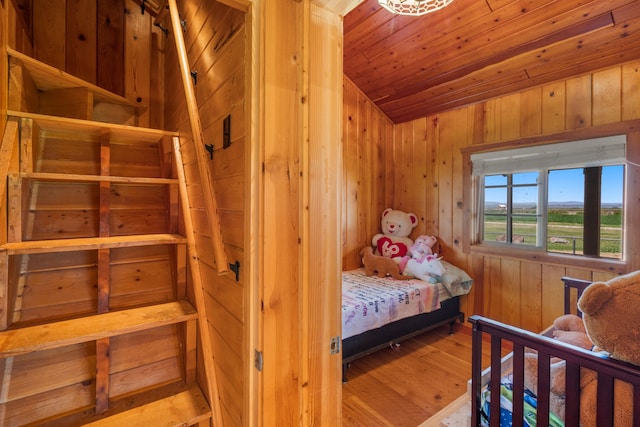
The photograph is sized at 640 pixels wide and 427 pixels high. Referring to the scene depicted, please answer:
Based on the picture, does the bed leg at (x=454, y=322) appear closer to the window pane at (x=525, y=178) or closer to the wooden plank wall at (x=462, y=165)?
the wooden plank wall at (x=462, y=165)

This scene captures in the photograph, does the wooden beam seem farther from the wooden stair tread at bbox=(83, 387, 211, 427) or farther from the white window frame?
the white window frame

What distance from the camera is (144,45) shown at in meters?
2.28

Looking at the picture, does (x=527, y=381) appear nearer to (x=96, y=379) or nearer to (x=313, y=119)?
(x=313, y=119)

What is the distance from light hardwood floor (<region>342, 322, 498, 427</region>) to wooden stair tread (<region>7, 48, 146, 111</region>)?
2438 millimetres

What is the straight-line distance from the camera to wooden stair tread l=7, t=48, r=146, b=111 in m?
1.22

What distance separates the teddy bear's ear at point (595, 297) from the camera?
3.10 ft

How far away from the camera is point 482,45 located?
227 centimetres

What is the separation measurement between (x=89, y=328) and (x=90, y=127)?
2.97 ft

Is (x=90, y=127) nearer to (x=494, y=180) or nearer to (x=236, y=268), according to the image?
(x=236, y=268)

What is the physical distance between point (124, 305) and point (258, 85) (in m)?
1.20

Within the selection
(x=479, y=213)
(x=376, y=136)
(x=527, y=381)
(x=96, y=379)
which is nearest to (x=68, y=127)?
(x=96, y=379)

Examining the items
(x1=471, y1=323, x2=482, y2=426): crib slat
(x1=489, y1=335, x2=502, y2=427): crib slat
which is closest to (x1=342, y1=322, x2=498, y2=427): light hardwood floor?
(x1=471, y1=323, x2=482, y2=426): crib slat

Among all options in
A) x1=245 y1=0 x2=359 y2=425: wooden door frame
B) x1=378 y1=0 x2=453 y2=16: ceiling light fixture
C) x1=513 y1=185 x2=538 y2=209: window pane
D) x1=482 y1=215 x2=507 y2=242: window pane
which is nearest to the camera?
x1=245 y1=0 x2=359 y2=425: wooden door frame

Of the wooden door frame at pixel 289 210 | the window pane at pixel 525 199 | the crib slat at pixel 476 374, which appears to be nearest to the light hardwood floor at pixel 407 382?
the crib slat at pixel 476 374
